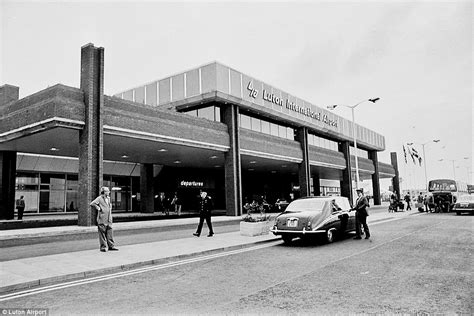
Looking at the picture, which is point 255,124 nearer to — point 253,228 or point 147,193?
point 147,193

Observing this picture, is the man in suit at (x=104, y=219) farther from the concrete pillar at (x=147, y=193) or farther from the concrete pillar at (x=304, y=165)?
the concrete pillar at (x=304, y=165)

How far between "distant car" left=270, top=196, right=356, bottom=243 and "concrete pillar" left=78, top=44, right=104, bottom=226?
8.78 m

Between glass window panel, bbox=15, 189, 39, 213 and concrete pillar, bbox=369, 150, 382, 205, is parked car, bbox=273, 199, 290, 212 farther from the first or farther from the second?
glass window panel, bbox=15, 189, 39, 213

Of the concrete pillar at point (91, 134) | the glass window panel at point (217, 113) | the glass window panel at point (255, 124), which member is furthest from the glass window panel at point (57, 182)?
the glass window panel at point (255, 124)

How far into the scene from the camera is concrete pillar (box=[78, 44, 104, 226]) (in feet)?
52.7

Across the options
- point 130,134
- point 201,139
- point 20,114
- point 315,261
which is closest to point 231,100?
point 201,139

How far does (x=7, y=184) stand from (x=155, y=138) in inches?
445

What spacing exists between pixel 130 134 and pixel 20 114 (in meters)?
5.41

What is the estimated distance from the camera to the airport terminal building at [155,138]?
54.6 feet


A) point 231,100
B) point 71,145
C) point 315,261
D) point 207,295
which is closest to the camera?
point 207,295

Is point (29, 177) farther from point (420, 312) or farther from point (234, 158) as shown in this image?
point (420, 312)

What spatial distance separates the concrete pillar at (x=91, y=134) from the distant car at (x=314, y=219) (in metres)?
8.78

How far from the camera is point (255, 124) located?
29797 mm

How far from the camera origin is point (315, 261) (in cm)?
899
